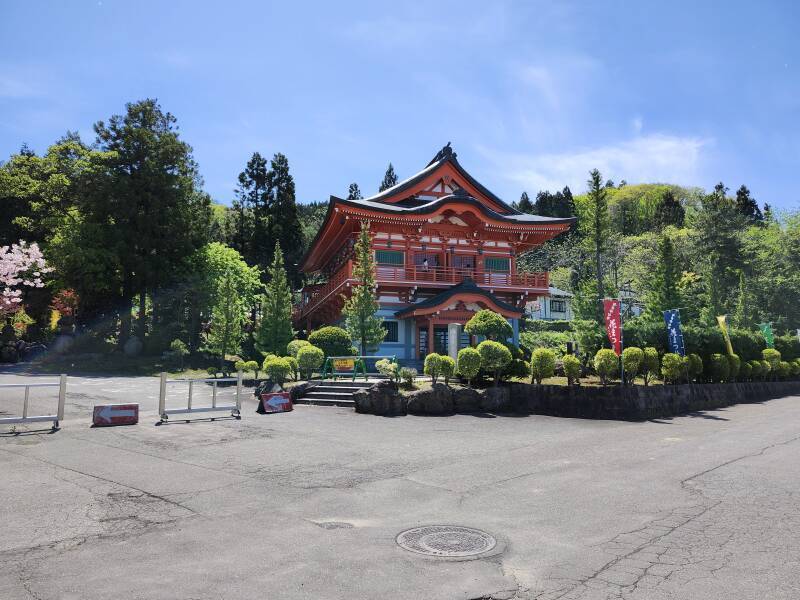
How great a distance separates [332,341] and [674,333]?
13510 mm

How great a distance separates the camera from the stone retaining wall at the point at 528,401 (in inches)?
627

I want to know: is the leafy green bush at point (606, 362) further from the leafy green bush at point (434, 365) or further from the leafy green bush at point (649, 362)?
the leafy green bush at point (434, 365)

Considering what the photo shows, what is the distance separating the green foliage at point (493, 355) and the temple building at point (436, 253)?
10.0m

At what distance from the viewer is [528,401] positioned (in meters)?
17.1

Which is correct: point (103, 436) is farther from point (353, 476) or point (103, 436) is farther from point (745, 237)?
point (745, 237)

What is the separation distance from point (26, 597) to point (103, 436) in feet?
25.7

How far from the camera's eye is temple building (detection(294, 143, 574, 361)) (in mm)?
28094

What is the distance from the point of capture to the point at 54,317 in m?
46.0

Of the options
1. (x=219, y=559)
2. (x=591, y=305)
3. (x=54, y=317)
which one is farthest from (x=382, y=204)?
(x=54, y=317)

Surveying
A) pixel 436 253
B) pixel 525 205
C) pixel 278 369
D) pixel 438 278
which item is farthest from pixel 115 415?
pixel 525 205

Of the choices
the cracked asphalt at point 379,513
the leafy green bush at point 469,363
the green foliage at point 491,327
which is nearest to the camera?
the cracked asphalt at point 379,513

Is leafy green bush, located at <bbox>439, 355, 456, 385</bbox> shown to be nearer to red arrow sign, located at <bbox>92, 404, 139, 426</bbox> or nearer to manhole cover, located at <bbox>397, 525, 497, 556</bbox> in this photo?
red arrow sign, located at <bbox>92, 404, 139, 426</bbox>

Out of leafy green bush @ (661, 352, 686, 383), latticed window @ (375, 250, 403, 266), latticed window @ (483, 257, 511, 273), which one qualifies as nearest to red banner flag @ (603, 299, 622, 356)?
leafy green bush @ (661, 352, 686, 383)

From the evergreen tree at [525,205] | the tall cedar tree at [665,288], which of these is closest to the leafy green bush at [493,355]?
the tall cedar tree at [665,288]
